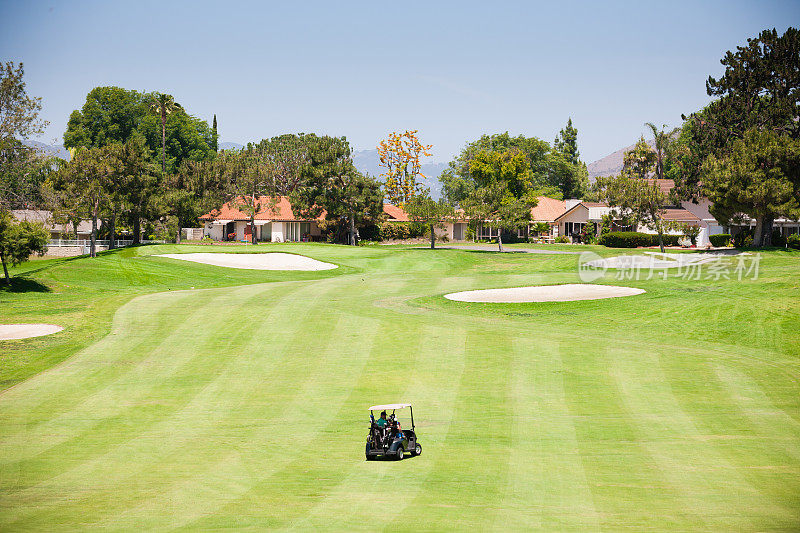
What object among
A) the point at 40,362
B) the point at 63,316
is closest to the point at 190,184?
the point at 63,316

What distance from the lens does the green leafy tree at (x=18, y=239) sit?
148ft

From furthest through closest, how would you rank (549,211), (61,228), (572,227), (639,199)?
(549,211), (572,227), (61,228), (639,199)

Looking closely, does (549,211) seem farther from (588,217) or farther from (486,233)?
(486,233)

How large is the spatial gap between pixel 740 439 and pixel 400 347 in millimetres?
12199

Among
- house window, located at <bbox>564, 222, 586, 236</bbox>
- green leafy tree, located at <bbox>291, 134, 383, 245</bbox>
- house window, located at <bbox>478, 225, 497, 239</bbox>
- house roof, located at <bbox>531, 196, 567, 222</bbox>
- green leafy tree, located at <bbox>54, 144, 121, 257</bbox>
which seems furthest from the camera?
house window, located at <bbox>478, 225, 497, 239</bbox>

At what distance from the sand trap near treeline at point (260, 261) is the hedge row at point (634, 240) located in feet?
117

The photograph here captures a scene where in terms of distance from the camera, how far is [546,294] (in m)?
39.5

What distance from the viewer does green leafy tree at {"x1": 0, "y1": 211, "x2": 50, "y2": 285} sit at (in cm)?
4525

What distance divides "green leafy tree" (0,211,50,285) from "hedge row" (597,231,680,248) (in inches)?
2309

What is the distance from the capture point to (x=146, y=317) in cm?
3147

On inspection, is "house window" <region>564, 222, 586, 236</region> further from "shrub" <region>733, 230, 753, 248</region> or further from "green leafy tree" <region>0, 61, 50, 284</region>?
"green leafy tree" <region>0, 61, 50, 284</region>

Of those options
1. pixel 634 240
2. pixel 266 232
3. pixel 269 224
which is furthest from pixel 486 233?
pixel 266 232

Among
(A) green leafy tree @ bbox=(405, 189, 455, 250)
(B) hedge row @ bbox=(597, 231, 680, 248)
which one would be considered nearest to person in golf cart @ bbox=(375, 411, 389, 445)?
(A) green leafy tree @ bbox=(405, 189, 455, 250)

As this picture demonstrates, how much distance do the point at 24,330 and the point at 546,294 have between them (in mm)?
26937
